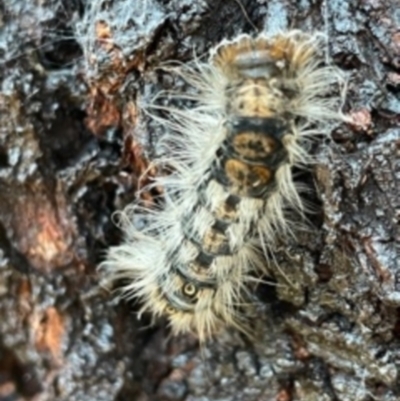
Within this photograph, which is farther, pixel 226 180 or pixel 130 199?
pixel 130 199

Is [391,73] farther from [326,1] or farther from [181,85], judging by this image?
[181,85]

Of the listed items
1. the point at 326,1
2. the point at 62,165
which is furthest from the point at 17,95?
the point at 326,1

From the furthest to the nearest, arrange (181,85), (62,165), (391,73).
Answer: (62,165), (181,85), (391,73)
